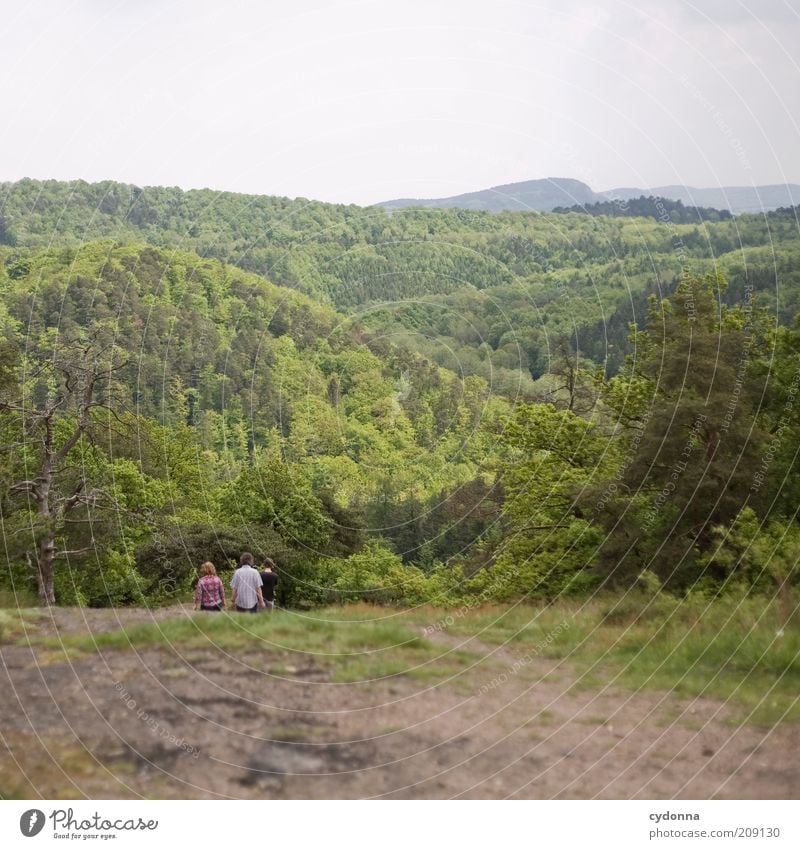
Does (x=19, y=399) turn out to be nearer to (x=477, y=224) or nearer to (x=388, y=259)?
(x=388, y=259)

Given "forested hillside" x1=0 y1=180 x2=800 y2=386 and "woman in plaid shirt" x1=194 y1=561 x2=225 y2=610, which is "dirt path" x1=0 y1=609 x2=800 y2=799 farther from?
"forested hillside" x1=0 y1=180 x2=800 y2=386

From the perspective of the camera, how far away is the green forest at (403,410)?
2558 cm

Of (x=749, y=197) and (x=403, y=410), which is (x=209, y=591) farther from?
(x=403, y=410)

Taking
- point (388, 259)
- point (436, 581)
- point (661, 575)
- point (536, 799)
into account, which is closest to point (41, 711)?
point (536, 799)

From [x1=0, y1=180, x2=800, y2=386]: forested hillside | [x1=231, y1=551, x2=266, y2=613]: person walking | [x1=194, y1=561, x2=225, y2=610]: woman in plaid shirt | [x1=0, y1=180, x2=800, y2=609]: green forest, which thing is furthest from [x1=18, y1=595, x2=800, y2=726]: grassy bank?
[x1=0, y1=180, x2=800, y2=386]: forested hillside

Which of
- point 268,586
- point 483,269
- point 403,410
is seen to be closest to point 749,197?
point 268,586

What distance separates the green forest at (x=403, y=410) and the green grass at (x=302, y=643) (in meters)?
6.04

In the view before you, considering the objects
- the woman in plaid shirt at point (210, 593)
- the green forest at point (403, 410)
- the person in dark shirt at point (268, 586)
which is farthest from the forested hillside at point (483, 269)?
the woman in plaid shirt at point (210, 593)

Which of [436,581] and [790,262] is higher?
[790,262]

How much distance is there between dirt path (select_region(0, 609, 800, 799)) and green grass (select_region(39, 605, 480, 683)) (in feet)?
1.02

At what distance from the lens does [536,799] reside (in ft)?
32.1

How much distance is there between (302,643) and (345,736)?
3.50 meters

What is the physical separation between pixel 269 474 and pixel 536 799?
133 feet

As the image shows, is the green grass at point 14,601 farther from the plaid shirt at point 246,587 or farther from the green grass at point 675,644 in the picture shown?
the green grass at point 675,644
